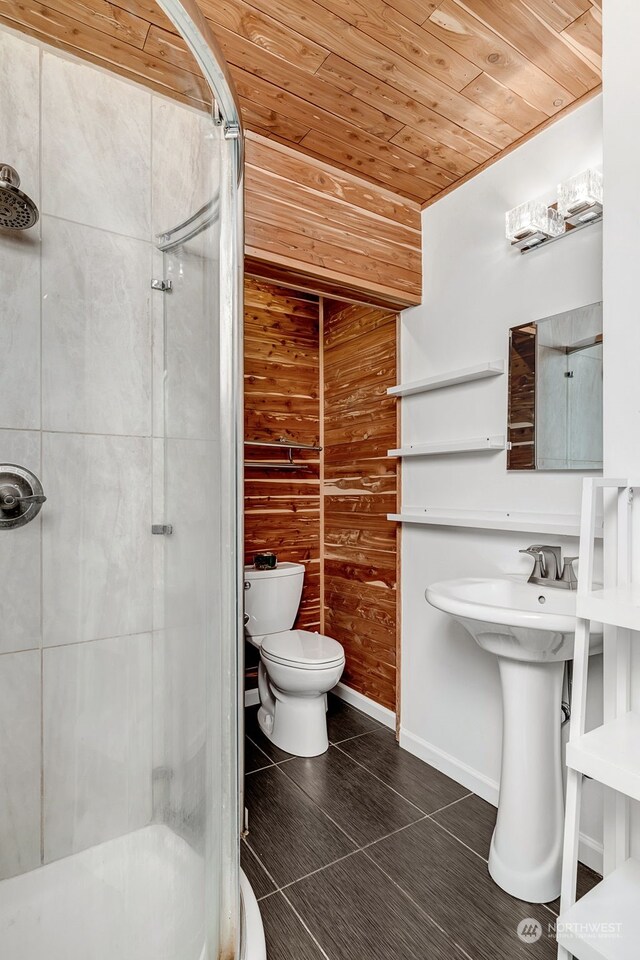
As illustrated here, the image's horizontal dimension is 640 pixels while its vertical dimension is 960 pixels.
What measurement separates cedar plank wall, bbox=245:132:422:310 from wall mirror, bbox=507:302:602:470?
0.62 m

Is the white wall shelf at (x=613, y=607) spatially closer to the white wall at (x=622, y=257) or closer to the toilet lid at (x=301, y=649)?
the white wall at (x=622, y=257)

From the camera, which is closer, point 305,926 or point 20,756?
point 20,756

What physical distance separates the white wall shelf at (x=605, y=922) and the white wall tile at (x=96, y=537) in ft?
3.60

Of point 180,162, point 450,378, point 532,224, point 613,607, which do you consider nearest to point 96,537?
point 180,162

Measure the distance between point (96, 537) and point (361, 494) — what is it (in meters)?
1.61

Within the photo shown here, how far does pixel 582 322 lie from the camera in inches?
62.2

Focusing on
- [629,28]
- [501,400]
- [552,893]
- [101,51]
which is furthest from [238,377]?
[552,893]

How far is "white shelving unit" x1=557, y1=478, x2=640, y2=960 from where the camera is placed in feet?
3.25

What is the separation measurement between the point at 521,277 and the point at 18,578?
1803 mm

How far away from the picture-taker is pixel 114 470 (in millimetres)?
1134

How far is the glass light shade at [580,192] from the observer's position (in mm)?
1492

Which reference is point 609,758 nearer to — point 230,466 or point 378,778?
point 230,466

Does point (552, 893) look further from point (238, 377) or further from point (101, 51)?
point (101, 51)

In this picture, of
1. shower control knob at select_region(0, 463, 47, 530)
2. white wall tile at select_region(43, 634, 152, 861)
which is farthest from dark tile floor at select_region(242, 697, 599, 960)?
shower control knob at select_region(0, 463, 47, 530)
